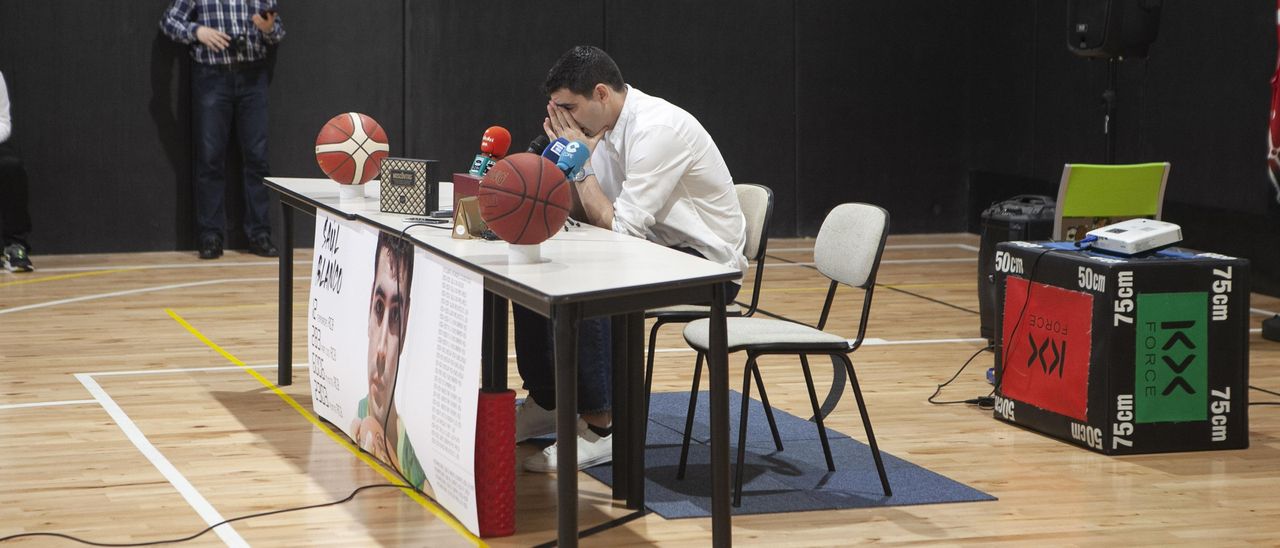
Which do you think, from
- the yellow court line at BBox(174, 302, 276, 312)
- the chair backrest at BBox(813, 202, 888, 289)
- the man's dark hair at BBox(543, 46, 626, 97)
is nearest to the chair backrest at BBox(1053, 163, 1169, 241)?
the chair backrest at BBox(813, 202, 888, 289)

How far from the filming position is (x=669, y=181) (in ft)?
14.3

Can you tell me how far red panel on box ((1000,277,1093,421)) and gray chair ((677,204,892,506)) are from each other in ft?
2.69

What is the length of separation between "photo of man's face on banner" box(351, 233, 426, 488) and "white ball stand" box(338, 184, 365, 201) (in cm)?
62

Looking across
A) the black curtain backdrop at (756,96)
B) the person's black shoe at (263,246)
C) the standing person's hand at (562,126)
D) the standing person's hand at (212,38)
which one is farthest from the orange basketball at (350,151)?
the black curtain backdrop at (756,96)

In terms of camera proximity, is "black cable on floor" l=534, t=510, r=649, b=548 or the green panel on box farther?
the green panel on box

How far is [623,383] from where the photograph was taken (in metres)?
4.00

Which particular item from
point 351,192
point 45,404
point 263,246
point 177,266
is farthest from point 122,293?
point 351,192

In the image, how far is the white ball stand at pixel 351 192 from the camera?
A: 497cm

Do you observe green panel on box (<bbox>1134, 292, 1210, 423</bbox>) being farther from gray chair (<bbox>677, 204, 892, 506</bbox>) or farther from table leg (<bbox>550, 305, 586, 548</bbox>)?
table leg (<bbox>550, 305, 586, 548</bbox>)

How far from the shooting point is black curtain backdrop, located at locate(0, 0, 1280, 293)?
8766mm

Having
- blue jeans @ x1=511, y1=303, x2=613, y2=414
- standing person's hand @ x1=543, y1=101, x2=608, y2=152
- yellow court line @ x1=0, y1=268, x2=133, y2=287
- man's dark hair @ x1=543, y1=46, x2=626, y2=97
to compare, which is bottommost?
yellow court line @ x1=0, y1=268, x2=133, y2=287

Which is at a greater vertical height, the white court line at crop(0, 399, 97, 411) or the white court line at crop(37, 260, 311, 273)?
the white court line at crop(37, 260, 311, 273)

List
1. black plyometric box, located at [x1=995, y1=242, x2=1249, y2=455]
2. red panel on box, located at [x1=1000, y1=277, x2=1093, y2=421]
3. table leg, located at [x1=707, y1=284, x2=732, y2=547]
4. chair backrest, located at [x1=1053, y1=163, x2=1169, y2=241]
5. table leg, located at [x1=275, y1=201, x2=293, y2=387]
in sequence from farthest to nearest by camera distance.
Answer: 1. chair backrest, located at [x1=1053, y1=163, x2=1169, y2=241]
2. table leg, located at [x1=275, y1=201, x2=293, y2=387]
3. red panel on box, located at [x1=1000, y1=277, x2=1093, y2=421]
4. black plyometric box, located at [x1=995, y1=242, x2=1249, y2=455]
5. table leg, located at [x1=707, y1=284, x2=732, y2=547]

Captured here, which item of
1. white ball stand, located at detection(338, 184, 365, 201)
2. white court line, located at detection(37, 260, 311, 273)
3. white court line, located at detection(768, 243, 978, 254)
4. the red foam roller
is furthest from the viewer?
white court line, located at detection(768, 243, 978, 254)
